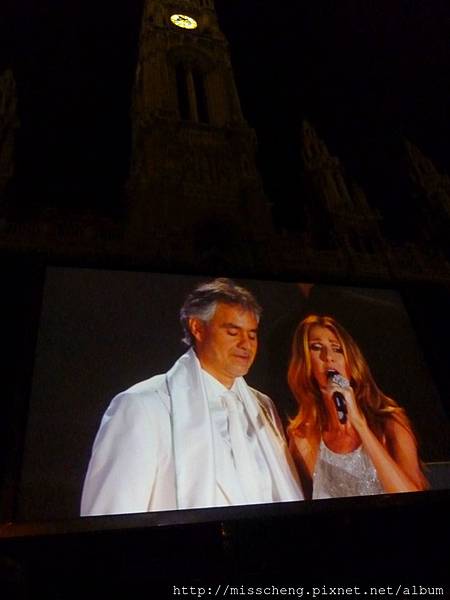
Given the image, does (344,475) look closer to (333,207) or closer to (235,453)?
(235,453)

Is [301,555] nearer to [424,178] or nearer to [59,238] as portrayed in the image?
[59,238]

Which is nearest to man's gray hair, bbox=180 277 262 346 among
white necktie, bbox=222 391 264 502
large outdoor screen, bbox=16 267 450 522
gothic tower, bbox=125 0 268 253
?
large outdoor screen, bbox=16 267 450 522

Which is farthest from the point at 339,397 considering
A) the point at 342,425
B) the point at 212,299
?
the point at 212,299

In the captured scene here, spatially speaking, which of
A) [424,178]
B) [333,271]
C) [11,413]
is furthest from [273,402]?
[424,178]

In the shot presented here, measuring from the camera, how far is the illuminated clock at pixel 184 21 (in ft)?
82.9

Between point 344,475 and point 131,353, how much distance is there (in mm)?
3935

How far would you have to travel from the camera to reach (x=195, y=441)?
6.57 m

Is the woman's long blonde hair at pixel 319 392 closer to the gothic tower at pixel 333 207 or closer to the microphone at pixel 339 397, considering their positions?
the microphone at pixel 339 397

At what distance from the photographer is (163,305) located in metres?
8.36

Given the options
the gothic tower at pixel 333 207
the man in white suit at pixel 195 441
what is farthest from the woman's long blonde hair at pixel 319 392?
the gothic tower at pixel 333 207

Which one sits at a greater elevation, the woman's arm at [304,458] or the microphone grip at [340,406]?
the microphone grip at [340,406]

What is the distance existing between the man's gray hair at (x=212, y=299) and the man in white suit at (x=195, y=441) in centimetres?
19

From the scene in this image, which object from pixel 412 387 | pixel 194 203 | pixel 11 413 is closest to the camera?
pixel 11 413

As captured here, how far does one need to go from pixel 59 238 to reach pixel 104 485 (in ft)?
33.1
